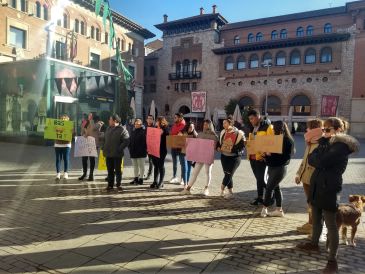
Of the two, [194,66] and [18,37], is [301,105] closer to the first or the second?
[194,66]

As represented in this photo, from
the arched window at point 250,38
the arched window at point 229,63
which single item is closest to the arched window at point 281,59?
the arched window at point 250,38

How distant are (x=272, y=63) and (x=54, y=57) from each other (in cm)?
2721

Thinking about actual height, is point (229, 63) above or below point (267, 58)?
below

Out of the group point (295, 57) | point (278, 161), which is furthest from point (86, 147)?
point (295, 57)

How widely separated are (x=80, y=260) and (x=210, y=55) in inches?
1799

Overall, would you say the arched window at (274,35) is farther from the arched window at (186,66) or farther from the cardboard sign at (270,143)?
the cardboard sign at (270,143)

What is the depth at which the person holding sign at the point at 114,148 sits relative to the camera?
766 centimetres

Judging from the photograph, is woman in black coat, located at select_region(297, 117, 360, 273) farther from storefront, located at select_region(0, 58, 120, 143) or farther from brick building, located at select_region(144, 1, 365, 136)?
brick building, located at select_region(144, 1, 365, 136)

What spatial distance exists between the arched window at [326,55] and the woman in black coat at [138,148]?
122 ft

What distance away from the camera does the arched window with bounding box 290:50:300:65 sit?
4097 cm

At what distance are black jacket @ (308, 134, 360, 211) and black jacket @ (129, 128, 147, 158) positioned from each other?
5.19 meters

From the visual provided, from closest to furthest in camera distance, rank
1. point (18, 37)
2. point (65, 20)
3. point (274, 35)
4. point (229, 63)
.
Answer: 1. point (18, 37)
2. point (65, 20)
3. point (274, 35)
4. point (229, 63)

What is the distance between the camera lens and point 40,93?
727 inches

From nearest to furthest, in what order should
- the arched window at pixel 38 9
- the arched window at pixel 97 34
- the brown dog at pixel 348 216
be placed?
the brown dog at pixel 348 216 < the arched window at pixel 38 9 < the arched window at pixel 97 34
